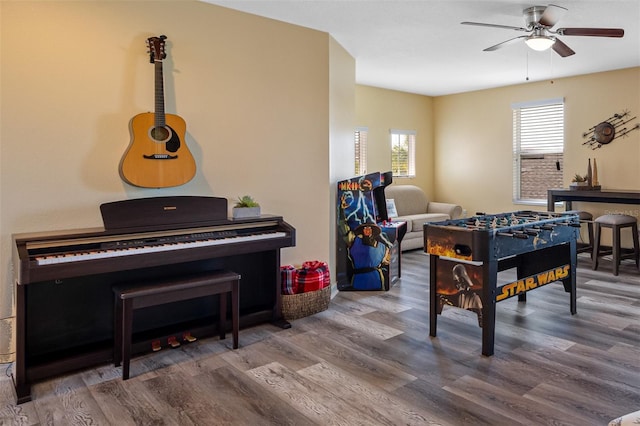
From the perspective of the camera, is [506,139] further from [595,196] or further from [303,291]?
[303,291]

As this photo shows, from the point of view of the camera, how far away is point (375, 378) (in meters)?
2.72

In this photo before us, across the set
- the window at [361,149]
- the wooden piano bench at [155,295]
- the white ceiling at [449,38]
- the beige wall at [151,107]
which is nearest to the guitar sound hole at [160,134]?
the beige wall at [151,107]

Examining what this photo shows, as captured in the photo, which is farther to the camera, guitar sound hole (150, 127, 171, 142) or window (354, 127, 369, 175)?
window (354, 127, 369, 175)

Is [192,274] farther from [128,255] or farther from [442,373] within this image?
[442,373]

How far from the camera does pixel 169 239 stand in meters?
3.03

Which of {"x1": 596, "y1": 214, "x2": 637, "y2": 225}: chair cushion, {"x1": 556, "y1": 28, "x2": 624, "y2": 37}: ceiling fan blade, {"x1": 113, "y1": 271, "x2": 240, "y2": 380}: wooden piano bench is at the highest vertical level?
{"x1": 556, "y1": 28, "x2": 624, "y2": 37}: ceiling fan blade

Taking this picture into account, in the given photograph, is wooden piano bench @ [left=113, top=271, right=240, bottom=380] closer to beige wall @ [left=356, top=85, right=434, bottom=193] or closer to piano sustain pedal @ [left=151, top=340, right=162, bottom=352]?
piano sustain pedal @ [left=151, top=340, right=162, bottom=352]

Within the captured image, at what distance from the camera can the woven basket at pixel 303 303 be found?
377 centimetres

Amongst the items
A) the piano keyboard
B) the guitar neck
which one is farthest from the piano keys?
the guitar neck

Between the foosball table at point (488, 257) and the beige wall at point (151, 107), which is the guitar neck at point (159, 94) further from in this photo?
the foosball table at point (488, 257)

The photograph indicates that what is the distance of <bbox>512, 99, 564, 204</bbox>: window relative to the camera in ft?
22.6

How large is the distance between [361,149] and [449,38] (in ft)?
8.70

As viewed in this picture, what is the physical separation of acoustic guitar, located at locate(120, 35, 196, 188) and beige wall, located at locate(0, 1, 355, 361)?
0.38 feet

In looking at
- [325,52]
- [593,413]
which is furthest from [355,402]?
[325,52]
